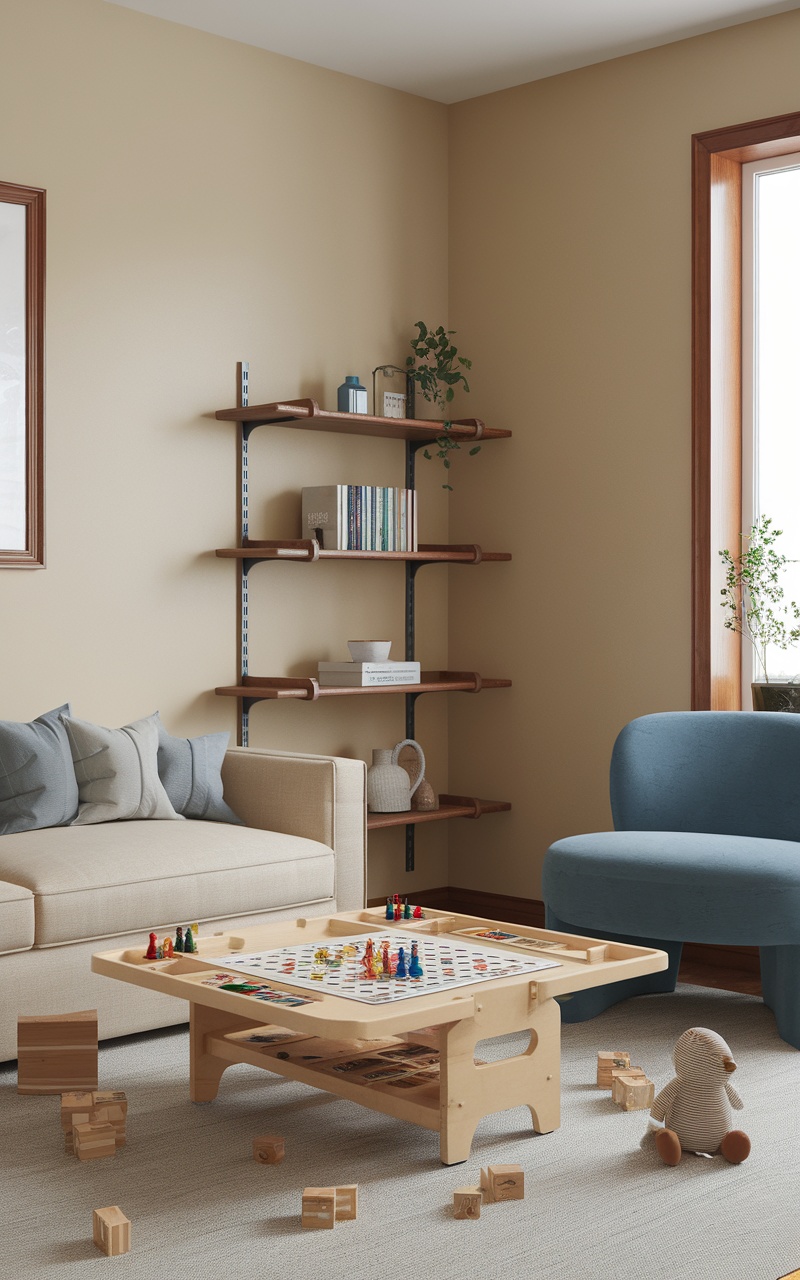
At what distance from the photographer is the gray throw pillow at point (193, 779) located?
3818 millimetres

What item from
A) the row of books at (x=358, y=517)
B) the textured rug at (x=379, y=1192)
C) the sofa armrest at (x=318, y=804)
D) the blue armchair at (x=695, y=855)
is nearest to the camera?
the textured rug at (x=379, y=1192)

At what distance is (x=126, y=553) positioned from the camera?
4113 mm

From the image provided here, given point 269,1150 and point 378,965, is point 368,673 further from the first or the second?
point 269,1150

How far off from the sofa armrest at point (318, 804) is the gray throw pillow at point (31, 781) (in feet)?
1.81

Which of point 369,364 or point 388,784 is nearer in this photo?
point 388,784

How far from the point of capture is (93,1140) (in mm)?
2584

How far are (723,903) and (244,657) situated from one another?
1796mm

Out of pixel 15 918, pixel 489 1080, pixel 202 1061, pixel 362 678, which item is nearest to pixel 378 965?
pixel 489 1080

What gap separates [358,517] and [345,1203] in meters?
2.54

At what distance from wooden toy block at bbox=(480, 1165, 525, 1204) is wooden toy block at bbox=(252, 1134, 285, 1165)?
395mm

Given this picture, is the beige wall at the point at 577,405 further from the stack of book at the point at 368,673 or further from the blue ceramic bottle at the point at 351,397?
the blue ceramic bottle at the point at 351,397

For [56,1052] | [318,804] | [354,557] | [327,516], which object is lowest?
[56,1052]

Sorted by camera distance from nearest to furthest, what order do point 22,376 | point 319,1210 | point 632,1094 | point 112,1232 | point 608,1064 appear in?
point 112,1232
point 319,1210
point 632,1094
point 608,1064
point 22,376

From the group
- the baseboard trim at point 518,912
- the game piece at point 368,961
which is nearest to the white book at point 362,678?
the baseboard trim at point 518,912
